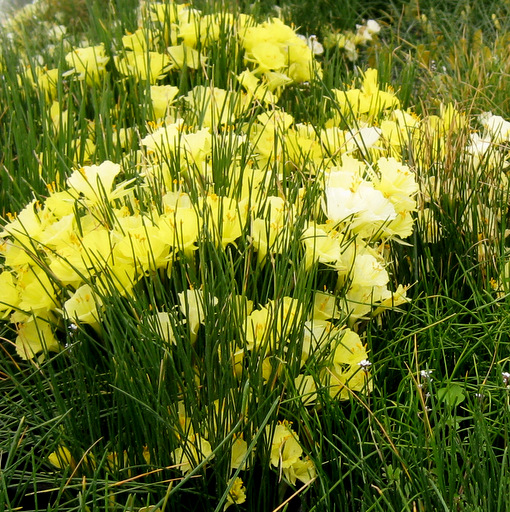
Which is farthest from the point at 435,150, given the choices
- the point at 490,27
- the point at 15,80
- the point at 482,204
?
the point at 490,27

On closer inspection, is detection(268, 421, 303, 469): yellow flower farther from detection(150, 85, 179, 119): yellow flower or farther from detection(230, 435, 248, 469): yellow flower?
detection(150, 85, 179, 119): yellow flower

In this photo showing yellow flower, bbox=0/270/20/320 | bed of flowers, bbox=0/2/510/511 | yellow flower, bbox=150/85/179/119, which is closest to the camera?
bed of flowers, bbox=0/2/510/511

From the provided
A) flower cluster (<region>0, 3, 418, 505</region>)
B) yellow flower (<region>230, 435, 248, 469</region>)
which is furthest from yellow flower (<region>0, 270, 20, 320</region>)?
yellow flower (<region>230, 435, 248, 469</region>)

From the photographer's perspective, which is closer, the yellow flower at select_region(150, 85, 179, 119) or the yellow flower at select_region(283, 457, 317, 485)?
the yellow flower at select_region(283, 457, 317, 485)

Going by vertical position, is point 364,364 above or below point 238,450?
above

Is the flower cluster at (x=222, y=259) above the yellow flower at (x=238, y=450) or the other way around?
above

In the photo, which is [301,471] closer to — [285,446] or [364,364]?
[285,446]

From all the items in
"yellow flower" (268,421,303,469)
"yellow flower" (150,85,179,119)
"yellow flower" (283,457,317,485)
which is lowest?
"yellow flower" (283,457,317,485)

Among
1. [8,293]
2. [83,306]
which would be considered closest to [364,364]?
[83,306]

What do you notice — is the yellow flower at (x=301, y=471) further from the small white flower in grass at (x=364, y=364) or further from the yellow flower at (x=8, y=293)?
the yellow flower at (x=8, y=293)

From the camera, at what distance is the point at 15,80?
2.56 m

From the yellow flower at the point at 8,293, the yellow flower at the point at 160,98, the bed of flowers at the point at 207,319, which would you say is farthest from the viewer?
the yellow flower at the point at 160,98

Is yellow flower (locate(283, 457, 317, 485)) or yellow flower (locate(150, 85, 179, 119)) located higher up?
yellow flower (locate(150, 85, 179, 119))

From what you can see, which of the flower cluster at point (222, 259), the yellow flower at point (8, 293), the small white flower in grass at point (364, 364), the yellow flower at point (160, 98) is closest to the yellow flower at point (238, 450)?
the flower cluster at point (222, 259)
